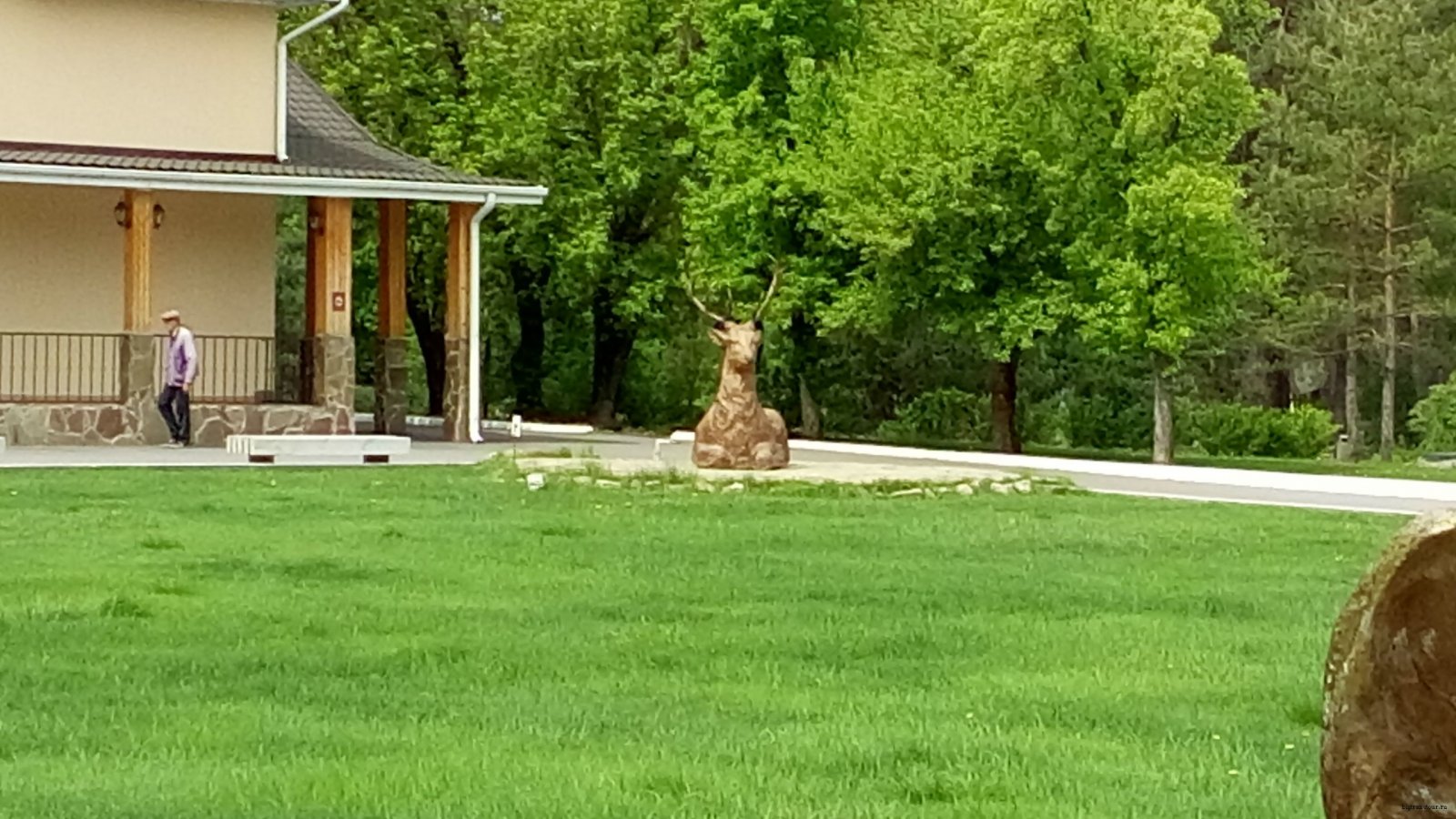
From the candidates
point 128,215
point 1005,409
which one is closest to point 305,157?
point 128,215

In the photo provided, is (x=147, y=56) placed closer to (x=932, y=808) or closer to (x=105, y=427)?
(x=105, y=427)

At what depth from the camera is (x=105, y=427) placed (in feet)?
85.6

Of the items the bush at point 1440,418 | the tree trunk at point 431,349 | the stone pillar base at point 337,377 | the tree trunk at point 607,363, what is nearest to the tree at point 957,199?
the stone pillar base at point 337,377

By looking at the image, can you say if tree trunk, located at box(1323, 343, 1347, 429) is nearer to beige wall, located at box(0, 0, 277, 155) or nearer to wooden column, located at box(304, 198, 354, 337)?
wooden column, located at box(304, 198, 354, 337)

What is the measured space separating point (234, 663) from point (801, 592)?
371cm

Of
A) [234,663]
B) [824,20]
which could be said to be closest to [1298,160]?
[824,20]

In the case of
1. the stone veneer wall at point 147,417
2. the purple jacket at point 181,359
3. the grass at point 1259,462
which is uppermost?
the purple jacket at point 181,359

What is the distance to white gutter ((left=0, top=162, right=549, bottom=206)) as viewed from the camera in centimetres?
2509

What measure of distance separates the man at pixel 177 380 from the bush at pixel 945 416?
14.7 meters

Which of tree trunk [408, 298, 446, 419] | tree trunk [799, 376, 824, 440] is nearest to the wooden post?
tree trunk [408, 298, 446, 419]

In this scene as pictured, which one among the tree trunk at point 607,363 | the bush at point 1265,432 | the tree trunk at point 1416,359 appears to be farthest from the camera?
the tree trunk at point 1416,359

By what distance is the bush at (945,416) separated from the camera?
1500 inches

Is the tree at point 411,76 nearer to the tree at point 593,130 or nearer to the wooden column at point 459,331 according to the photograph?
the tree at point 593,130

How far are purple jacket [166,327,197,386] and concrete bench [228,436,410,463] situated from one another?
1.19 metres
